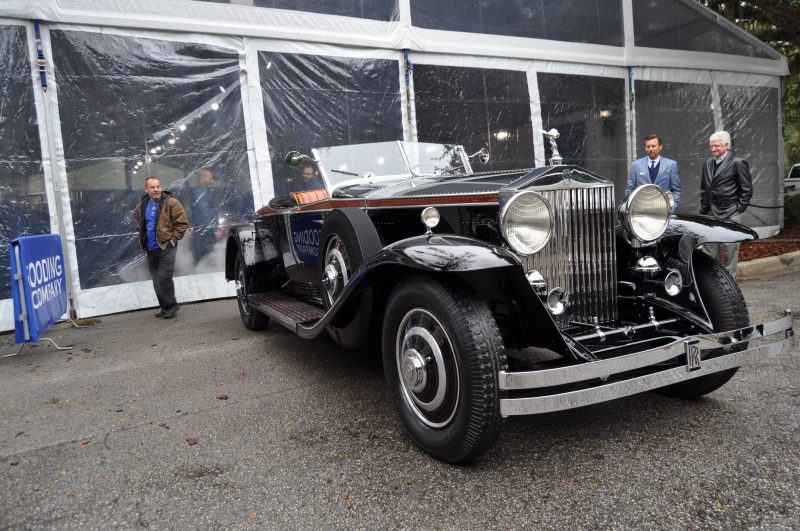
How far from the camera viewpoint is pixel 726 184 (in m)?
5.46

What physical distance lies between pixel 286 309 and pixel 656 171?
4.03 meters

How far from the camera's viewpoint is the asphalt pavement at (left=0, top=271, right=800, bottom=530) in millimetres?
1991

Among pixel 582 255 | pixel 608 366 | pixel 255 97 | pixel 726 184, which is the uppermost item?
pixel 255 97

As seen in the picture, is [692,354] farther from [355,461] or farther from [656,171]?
[656,171]

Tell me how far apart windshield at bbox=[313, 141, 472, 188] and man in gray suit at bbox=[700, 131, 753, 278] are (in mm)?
2986

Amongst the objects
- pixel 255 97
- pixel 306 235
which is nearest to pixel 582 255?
pixel 306 235

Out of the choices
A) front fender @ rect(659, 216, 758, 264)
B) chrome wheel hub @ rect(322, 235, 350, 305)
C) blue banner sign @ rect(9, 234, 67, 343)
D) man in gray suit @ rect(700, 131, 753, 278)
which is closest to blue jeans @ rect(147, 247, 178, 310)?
blue banner sign @ rect(9, 234, 67, 343)

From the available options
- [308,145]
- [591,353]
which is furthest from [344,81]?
[591,353]

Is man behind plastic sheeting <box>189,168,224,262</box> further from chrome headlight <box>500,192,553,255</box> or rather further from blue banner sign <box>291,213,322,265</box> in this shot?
chrome headlight <box>500,192,553,255</box>

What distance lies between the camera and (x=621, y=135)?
1012 cm

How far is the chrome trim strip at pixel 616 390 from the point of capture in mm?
2016

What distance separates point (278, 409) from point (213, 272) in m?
4.36

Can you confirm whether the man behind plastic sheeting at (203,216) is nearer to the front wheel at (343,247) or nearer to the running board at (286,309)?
the running board at (286,309)

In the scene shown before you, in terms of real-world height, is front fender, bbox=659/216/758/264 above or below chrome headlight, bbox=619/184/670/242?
below
